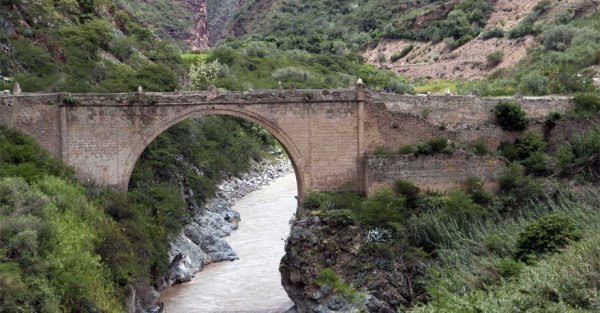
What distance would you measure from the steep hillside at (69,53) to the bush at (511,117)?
15.2 meters

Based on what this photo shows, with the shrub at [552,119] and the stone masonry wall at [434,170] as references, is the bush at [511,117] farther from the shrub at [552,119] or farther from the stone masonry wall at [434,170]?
the stone masonry wall at [434,170]

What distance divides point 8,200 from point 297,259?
7567 millimetres

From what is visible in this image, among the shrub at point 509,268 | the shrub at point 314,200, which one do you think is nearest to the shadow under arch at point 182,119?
the shrub at point 314,200

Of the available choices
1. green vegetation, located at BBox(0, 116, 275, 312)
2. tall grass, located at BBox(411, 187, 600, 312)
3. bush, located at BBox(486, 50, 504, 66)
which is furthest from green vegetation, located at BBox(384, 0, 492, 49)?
tall grass, located at BBox(411, 187, 600, 312)

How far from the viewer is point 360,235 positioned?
23375mm

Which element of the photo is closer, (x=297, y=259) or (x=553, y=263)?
(x=553, y=263)

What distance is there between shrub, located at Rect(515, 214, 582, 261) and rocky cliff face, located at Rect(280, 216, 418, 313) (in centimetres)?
343

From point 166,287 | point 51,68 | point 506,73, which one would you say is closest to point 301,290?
point 166,287

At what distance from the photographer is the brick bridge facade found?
81.1 ft

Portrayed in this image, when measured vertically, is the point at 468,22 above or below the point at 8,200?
above

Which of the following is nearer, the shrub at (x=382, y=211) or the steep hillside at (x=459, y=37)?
the shrub at (x=382, y=211)

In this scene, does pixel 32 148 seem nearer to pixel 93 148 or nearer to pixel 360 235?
pixel 93 148

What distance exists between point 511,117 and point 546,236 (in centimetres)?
776

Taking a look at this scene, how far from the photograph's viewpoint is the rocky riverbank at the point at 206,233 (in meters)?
26.2
